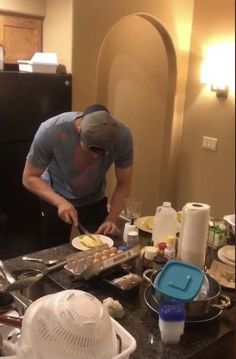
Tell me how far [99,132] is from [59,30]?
1.04 m

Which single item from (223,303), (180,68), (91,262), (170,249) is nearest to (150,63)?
(180,68)

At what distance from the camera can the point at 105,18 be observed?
85.3 inches

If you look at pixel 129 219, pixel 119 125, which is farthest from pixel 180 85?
pixel 129 219

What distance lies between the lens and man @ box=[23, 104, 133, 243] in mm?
1808

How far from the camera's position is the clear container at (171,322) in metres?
0.97

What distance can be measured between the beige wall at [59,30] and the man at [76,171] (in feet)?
1.90

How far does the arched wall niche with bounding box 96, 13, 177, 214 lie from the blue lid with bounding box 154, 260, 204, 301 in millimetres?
529

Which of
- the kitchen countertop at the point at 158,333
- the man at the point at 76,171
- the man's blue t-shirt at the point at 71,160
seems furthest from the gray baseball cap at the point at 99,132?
the kitchen countertop at the point at 158,333

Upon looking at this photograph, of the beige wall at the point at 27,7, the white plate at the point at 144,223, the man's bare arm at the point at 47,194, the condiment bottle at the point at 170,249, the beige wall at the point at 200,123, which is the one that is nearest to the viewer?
the beige wall at the point at 200,123

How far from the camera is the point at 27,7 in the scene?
2.46 meters

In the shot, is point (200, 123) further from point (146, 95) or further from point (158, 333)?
point (158, 333)

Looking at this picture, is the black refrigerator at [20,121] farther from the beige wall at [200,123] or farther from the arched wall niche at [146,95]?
the beige wall at [200,123]

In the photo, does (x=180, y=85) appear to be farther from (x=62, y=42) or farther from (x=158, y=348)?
(x=62, y=42)

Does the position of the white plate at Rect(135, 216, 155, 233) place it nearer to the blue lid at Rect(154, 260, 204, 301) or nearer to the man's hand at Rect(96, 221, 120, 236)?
the man's hand at Rect(96, 221, 120, 236)
